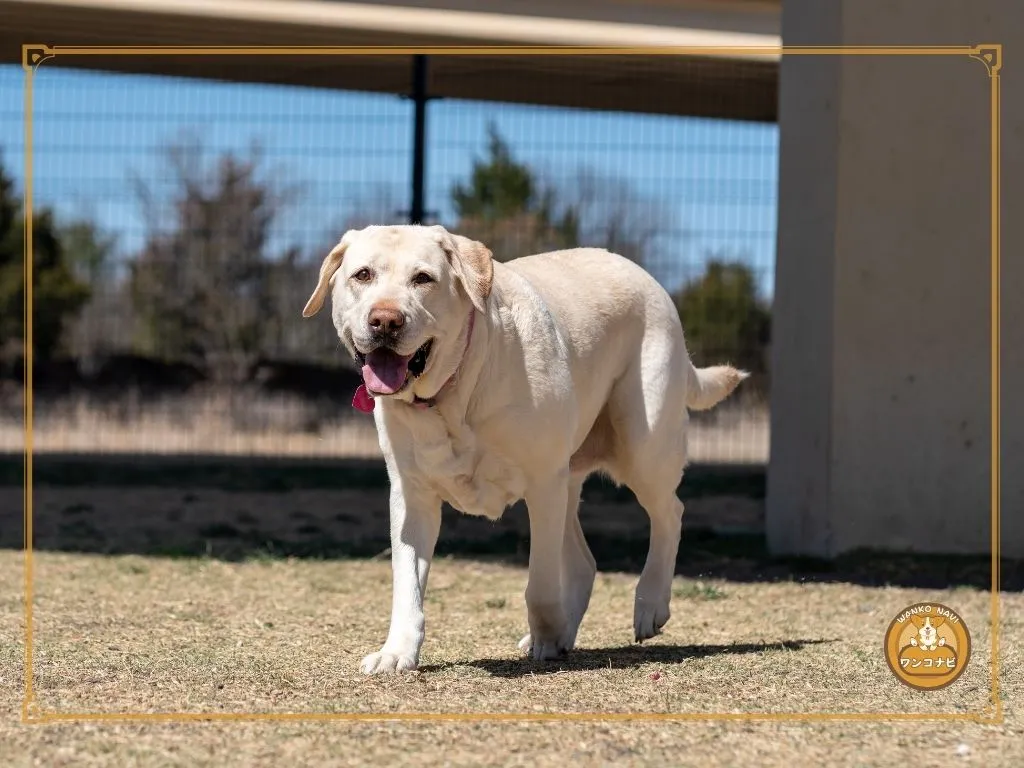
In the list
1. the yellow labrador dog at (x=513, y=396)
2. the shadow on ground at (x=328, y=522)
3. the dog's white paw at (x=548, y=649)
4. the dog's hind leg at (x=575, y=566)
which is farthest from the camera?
the shadow on ground at (x=328, y=522)

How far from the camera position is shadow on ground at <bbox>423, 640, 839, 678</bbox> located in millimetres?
5199

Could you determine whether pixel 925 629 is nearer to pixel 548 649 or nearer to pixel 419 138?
pixel 548 649

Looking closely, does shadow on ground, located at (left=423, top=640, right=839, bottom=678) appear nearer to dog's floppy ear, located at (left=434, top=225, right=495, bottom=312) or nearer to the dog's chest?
the dog's chest

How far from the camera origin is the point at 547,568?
5.27 metres

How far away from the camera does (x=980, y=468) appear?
870cm

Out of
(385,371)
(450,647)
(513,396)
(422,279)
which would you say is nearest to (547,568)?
(513,396)

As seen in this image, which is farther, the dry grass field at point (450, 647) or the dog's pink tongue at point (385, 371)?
the dog's pink tongue at point (385, 371)

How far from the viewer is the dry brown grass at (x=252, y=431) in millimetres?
15273

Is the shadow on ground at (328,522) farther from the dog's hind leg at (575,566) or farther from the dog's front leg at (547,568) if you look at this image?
the dog's front leg at (547,568)

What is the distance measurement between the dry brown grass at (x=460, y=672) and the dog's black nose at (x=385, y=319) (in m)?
1.07

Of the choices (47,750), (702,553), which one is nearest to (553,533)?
(47,750)

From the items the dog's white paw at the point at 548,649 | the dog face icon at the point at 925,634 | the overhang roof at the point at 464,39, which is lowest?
the dog's white paw at the point at 548,649

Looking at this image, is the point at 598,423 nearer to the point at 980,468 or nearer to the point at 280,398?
the point at 980,468

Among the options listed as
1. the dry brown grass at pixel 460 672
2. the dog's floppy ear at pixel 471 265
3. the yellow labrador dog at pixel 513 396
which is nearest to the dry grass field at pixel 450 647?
the dry brown grass at pixel 460 672
